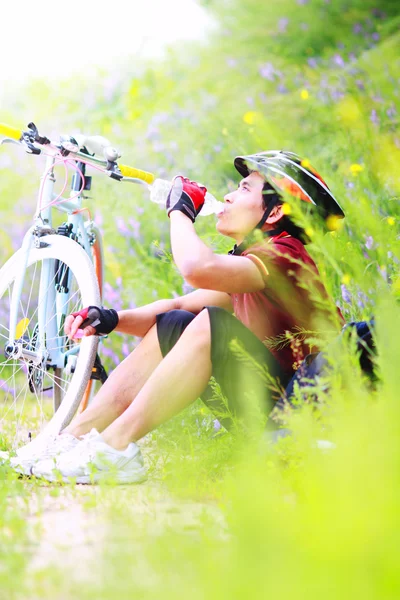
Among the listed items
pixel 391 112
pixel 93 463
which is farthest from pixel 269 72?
pixel 93 463

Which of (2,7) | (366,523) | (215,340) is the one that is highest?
(2,7)

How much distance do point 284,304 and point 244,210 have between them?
35 cm

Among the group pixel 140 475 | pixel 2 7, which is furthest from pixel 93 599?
pixel 2 7

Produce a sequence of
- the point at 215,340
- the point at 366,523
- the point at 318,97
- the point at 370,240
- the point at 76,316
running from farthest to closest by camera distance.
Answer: the point at 318,97 < the point at 370,240 < the point at 76,316 < the point at 215,340 < the point at 366,523

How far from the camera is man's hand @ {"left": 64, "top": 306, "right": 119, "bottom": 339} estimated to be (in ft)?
8.38

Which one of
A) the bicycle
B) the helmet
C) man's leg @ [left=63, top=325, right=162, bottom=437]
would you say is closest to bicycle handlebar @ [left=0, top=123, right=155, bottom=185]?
the bicycle

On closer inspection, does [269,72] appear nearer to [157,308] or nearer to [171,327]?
[157,308]

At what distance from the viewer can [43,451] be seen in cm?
253

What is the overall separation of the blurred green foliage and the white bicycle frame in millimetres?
380

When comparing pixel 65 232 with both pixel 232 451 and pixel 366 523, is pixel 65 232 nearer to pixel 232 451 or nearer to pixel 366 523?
pixel 232 451

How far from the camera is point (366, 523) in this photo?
129 cm

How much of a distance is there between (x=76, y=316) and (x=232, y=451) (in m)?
0.67

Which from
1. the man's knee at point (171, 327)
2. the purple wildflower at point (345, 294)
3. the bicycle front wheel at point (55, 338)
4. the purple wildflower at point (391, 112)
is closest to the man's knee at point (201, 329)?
the man's knee at point (171, 327)

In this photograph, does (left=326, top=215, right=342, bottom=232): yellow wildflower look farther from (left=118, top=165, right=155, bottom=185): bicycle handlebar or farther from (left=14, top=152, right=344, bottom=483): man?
(left=118, top=165, right=155, bottom=185): bicycle handlebar
